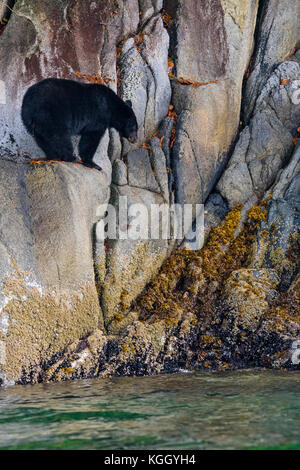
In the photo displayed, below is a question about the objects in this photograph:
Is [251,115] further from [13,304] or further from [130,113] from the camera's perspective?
[13,304]

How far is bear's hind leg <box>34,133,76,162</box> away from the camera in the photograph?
25.0 feet

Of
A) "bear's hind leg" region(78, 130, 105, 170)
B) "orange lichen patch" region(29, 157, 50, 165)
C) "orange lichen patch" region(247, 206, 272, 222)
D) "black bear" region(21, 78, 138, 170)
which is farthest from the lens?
"orange lichen patch" region(247, 206, 272, 222)

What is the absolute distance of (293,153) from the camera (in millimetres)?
8398

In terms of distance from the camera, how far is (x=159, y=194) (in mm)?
8117

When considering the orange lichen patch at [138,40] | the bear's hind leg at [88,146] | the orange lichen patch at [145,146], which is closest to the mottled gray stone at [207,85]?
the orange lichen patch at [145,146]

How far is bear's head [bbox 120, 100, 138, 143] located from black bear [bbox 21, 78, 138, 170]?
0.11 ft

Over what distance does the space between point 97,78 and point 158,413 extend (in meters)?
5.61

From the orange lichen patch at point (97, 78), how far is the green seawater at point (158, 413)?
4.73m

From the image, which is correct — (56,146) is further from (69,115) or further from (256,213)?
(256,213)

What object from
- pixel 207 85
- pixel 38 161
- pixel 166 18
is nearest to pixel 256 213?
pixel 207 85

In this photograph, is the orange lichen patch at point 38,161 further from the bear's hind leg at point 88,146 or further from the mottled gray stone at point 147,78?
the mottled gray stone at point 147,78

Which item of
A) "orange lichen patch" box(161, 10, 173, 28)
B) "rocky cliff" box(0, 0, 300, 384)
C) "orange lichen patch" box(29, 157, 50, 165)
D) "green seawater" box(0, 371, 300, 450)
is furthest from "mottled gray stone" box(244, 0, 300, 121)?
"green seawater" box(0, 371, 300, 450)

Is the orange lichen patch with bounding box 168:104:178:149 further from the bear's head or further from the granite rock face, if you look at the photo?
the granite rock face

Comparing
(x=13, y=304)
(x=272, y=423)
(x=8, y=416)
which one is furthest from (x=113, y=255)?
(x=272, y=423)
